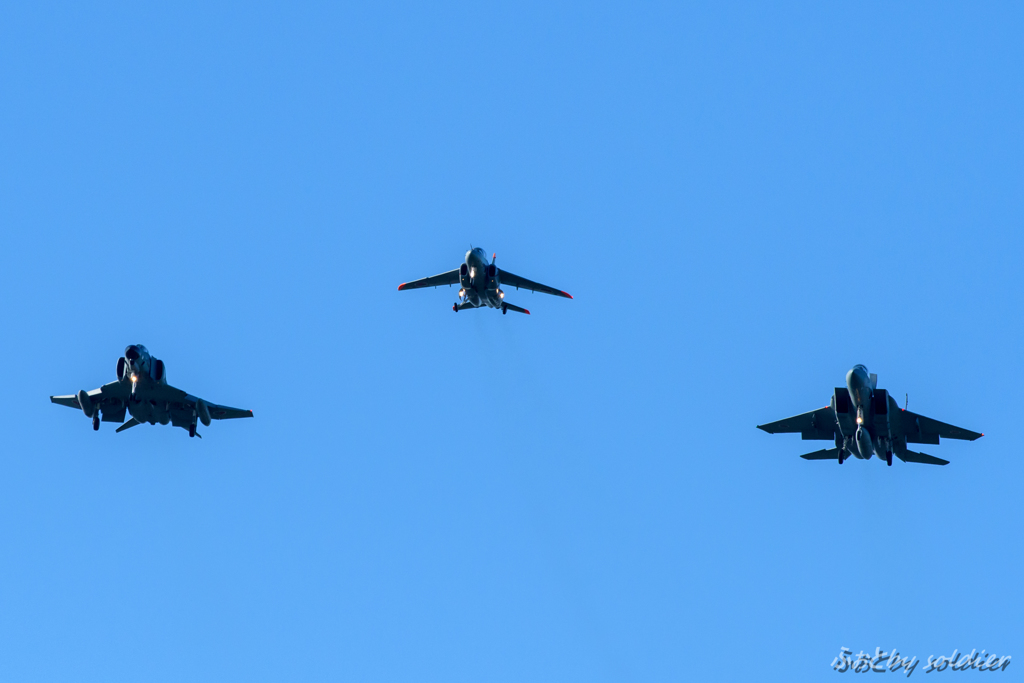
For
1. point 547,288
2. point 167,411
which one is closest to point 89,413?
point 167,411

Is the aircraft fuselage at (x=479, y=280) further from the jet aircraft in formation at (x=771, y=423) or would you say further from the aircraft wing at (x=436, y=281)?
the aircraft wing at (x=436, y=281)

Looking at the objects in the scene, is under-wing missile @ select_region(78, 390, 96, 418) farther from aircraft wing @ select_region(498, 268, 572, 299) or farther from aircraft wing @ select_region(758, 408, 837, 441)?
aircraft wing @ select_region(758, 408, 837, 441)

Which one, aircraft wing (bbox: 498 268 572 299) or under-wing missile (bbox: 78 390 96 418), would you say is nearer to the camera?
under-wing missile (bbox: 78 390 96 418)

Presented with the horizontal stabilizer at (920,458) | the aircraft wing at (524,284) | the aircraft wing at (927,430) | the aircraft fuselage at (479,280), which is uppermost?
the aircraft wing at (524,284)

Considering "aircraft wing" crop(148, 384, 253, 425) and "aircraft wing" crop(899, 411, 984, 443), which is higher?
"aircraft wing" crop(148, 384, 253, 425)

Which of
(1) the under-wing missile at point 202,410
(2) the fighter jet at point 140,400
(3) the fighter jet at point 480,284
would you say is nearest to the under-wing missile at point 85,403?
(2) the fighter jet at point 140,400

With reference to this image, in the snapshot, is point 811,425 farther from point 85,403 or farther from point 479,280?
point 85,403

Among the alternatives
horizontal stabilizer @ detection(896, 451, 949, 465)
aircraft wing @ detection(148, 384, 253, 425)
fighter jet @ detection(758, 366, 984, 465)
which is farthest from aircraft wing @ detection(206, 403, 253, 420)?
horizontal stabilizer @ detection(896, 451, 949, 465)

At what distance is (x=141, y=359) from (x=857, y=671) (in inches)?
1366

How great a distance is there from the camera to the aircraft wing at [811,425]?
66.9 meters

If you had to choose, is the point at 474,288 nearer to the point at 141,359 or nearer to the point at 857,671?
the point at 141,359

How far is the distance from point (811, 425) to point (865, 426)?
492 centimetres

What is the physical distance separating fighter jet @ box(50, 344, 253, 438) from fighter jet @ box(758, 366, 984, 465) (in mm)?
27577

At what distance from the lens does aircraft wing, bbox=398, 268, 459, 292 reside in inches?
3091
